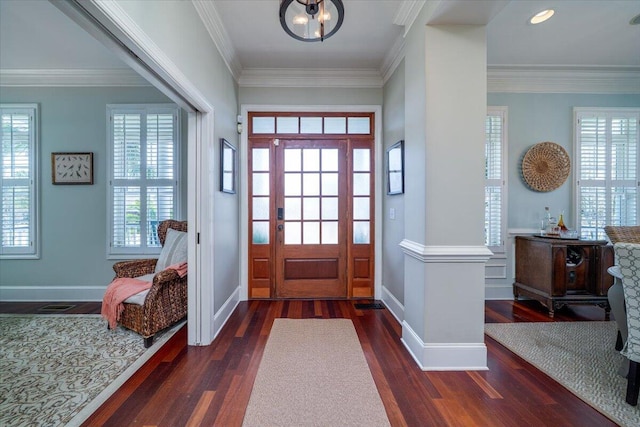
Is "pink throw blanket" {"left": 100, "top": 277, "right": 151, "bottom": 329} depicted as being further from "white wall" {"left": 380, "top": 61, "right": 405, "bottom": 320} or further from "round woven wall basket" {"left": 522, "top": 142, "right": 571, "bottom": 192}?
"round woven wall basket" {"left": 522, "top": 142, "right": 571, "bottom": 192}

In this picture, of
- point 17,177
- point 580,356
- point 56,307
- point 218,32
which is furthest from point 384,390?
point 17,177

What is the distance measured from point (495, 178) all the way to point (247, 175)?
122 inches

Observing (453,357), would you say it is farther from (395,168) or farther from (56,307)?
(56,307)

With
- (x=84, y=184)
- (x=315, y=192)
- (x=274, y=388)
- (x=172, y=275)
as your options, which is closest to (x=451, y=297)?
(x=274, y=388)

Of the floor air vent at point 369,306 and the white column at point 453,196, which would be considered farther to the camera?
the floor air vent at point 369,306

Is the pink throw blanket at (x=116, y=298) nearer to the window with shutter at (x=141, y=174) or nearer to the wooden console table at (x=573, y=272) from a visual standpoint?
the window with shutter at (x=141, y=174)

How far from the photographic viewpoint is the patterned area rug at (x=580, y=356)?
1718 mm

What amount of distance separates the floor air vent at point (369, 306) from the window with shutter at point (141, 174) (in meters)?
2.47

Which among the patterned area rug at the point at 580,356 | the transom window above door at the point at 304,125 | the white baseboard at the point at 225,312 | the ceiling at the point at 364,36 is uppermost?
Result: the ceiling at the point at 364,36

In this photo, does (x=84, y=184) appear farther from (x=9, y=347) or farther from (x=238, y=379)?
(x=238, y=379)

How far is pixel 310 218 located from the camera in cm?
360

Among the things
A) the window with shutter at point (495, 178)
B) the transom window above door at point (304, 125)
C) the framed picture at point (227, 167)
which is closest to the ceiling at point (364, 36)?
the transom window above door at point (304, 125)

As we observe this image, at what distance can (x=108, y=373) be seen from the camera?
2.01 meters

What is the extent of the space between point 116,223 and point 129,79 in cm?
177
